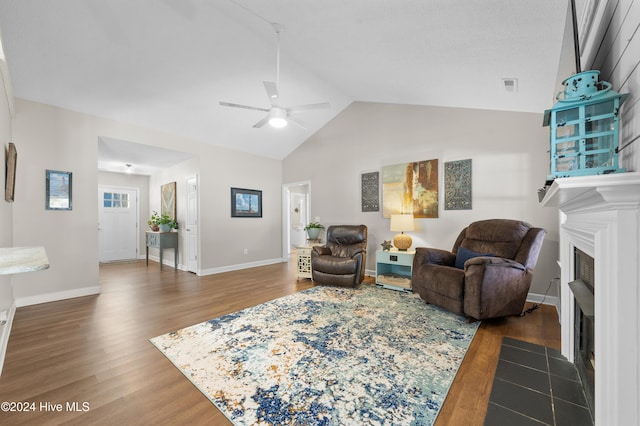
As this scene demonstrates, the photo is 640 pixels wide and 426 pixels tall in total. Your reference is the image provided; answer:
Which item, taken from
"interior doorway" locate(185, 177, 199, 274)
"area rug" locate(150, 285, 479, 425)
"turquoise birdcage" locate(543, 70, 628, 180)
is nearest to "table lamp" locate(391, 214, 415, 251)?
"area rug" locate(150, 285, 479, 425)

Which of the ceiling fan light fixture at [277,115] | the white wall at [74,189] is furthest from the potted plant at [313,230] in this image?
the ceiling fan light fixture at [277,115]

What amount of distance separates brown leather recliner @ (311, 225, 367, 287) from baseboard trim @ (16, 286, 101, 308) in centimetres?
314

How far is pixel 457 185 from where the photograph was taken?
3742 millimetres

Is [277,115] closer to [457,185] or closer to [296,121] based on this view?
[296,121]

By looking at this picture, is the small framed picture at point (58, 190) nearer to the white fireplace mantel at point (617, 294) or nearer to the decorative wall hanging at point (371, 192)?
the decorative wall hanging at point (371, 192)

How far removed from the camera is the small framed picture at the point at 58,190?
3.37m

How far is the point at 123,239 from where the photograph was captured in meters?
6.83

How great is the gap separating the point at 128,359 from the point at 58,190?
2849 millimetres

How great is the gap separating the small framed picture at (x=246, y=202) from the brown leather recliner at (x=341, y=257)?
6.69ft

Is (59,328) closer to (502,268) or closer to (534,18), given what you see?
(502,268)

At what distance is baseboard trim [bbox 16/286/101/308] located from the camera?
3.18 m

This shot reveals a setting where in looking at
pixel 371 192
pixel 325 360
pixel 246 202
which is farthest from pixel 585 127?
pixel 246 202

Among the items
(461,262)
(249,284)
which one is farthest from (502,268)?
(249,284)

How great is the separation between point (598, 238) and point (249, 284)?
3972 mm
